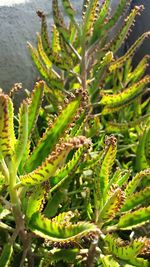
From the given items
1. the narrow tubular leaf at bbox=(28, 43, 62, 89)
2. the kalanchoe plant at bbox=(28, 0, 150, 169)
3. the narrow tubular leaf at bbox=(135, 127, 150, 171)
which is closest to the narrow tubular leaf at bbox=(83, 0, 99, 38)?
the kalanchoe plant at bbox=(28, 0, 150, 169)

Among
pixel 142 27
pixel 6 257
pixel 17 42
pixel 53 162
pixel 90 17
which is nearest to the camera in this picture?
pixel 53 162

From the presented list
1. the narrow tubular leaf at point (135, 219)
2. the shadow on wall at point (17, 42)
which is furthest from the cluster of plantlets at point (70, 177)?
the shadow on wall at point (17, 42)

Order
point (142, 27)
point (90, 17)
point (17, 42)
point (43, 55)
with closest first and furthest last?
point (90, 17), point (43, 55), point (17, 42), point (142, 27)

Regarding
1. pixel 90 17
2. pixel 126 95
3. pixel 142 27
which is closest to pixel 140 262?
pixel 126 95

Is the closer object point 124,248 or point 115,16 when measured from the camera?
point 124,248

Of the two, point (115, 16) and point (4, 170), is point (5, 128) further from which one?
point (115, 16)

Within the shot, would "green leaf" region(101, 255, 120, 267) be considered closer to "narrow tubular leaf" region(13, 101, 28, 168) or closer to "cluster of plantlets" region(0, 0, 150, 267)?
"cluster of plantlets" region(0, 0, 150, 267)

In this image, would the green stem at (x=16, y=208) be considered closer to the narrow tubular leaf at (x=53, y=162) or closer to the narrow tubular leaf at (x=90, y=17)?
the narrow tubular leaf at (x=53, y=162)
